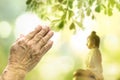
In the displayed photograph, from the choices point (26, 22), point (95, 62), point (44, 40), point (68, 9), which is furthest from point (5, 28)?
point (44, 40)

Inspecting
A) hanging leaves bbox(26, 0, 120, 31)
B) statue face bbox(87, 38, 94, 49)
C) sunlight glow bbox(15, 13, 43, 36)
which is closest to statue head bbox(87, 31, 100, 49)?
statue face bbox(87, 38, 94, 49)

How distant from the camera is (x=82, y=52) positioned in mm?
2980

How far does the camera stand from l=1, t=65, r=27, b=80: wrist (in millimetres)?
979

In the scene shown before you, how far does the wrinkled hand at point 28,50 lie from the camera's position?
1021 mm

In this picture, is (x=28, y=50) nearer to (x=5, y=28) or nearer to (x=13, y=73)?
(x=13, y=73)

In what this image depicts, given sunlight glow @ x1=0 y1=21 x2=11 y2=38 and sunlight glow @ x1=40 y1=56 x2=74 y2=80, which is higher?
sunlight glow @ x1=0 y1=21 x2=11 y2=38

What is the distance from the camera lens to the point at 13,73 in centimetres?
100

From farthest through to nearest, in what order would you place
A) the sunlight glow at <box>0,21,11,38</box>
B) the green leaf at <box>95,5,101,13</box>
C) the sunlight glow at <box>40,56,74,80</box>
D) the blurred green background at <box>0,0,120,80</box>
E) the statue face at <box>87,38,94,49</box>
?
the sunlight glow at <box>0,21,11,38</box>, the sunlight glow at <box>40,56,74,80</box>, the blurred green background at <box>0,0,120,80</box>, the statue face at <box>87,38,94,49</box>, the green leaf at <box>95,5,101,13</box>

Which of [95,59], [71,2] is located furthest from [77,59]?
[71,2]

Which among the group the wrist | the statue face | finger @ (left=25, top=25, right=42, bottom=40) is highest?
the statue face

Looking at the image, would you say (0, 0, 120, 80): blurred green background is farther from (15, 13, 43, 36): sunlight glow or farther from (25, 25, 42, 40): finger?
(25, 25, 42, 40): finger

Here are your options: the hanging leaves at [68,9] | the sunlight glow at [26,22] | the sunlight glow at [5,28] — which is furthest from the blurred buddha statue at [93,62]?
the sunlight glow at [5,28]

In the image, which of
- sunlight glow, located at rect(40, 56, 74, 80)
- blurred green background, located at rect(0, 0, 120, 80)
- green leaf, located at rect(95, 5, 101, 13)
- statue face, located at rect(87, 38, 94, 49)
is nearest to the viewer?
green leaf, located at rect(95, 5, 101, 13)

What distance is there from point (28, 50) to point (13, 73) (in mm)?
75
